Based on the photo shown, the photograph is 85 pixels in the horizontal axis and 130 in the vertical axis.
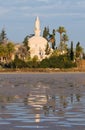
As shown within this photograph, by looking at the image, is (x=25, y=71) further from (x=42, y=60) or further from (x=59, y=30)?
(x=59, y=30)

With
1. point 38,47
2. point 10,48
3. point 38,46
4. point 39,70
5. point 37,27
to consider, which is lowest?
point 39,70

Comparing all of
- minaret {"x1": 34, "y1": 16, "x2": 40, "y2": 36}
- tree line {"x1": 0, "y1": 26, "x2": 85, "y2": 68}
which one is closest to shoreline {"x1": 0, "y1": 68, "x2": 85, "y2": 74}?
tree line {"x1": 0, "y1": 26, "x2": 85, "y2": 68}

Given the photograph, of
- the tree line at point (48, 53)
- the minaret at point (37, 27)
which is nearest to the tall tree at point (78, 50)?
the tree line at point (48, 53)

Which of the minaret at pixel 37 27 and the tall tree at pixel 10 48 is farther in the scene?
the minaret at pixel 37 27

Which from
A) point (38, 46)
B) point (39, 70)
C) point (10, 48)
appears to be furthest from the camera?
point (38, 46)

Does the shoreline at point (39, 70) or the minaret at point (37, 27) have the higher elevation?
the minaret at point (37, 27)

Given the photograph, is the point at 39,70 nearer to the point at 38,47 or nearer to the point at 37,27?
the point at 38,47

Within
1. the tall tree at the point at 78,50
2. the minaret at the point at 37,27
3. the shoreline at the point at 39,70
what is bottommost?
the shoreline at the point at 39,70

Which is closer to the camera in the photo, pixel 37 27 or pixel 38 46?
pixel 38 46

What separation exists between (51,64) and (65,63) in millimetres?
4254

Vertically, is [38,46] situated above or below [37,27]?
below

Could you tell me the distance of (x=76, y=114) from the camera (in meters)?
16.3

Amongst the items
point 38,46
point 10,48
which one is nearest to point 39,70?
point 10,48

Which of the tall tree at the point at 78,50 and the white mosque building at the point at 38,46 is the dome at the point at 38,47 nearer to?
the white mosque building at the point at 38,46
